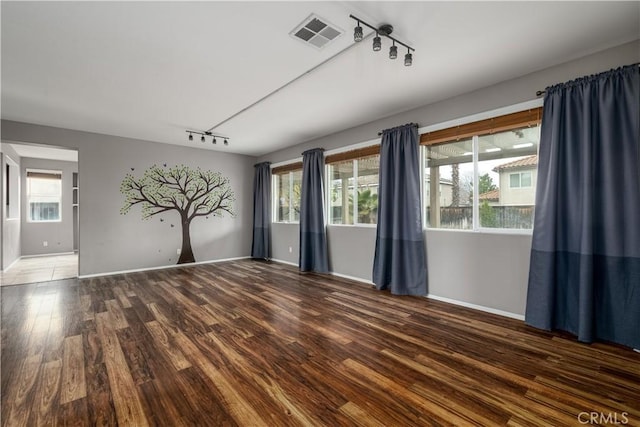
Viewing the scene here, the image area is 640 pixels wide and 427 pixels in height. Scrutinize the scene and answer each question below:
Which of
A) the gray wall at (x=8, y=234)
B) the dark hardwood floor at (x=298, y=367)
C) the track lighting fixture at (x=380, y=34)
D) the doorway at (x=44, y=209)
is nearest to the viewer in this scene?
the dark hardwood floor at (x=298, y=367)

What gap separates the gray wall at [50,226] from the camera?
7.30 metres

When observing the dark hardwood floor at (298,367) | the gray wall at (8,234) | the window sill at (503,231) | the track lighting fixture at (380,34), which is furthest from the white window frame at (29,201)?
the window sill at (503,231)

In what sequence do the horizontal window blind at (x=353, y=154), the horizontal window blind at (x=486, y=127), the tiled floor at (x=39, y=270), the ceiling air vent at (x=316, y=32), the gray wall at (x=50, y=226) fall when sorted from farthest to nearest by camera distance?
the gray wall at (x=50, y=226), the tiled floor at (x=39, y=270), the horizontal window blind at (x=353, y=154), the horizontal window blind at (x=486, y=127), the ceiling air vent at (x=316, y=32)

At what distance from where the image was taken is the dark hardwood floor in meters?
1.64

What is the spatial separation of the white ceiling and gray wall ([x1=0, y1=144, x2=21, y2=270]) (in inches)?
98.9

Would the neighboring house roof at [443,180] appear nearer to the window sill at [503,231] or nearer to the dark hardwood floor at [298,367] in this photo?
the window sill at [503,231]

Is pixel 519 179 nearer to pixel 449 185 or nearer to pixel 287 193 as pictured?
pixel 449 185

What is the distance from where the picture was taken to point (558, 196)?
8.83 ft

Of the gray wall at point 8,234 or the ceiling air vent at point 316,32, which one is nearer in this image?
the ceiling air vent at point 316,32

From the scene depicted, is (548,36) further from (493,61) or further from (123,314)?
(123,314)

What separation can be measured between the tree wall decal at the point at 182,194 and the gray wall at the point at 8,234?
8.33 feet

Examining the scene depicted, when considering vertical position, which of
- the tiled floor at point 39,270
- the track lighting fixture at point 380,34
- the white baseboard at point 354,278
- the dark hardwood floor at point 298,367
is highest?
the track lighting fixture at point 380,34

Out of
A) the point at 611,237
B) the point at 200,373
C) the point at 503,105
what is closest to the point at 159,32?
the point at 200,373

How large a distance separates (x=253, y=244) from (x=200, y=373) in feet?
16.8
